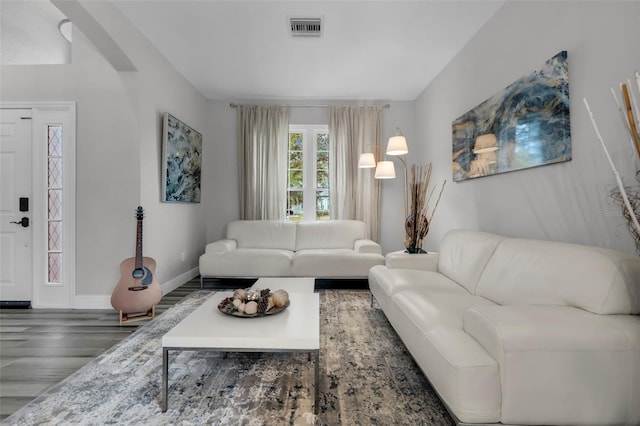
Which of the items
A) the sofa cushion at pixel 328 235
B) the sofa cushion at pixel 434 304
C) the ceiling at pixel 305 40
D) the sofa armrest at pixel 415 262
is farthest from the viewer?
the sofa cushion at pixel 328 235

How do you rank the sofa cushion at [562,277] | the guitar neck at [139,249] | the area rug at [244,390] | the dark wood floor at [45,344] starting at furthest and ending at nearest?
the guitar neck at [139,249]
the dark wood floor at [45,344]
the area rug at [244,390]
the sofa cushion at [562,277]

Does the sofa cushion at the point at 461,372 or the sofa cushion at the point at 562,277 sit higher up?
the sofa cushion at the point at 562,277

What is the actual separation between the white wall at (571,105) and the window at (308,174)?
7.25ft

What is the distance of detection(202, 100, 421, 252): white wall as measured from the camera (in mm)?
4832

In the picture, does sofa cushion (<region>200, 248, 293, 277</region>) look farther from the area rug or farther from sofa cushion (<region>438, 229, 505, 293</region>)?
sofa cushion (<region>438, 229, 505, 293</region>)

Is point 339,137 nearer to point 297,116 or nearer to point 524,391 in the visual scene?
point 297,116

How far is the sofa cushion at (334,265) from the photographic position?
3.79 meters

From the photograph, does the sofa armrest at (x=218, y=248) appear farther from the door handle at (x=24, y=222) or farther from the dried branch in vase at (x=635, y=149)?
the dried branch in vase at (x=635, y=149)

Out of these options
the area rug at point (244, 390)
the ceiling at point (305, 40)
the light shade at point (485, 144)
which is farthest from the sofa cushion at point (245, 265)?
the light shade at point (485, 144)

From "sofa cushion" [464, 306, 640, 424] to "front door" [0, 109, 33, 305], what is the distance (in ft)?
13.2

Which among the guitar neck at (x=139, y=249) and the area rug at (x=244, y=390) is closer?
the area rug at (x=244, y=390)

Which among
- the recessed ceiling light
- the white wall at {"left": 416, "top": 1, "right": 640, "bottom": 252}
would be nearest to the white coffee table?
the white wall at {"left": 416, "top": 1, "right": 640, "bottom": 252}

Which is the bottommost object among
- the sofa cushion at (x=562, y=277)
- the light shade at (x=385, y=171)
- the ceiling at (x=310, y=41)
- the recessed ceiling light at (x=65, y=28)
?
the sofa cushion at (x=562, y=277)

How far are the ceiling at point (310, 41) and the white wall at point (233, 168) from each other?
1.35 ft
